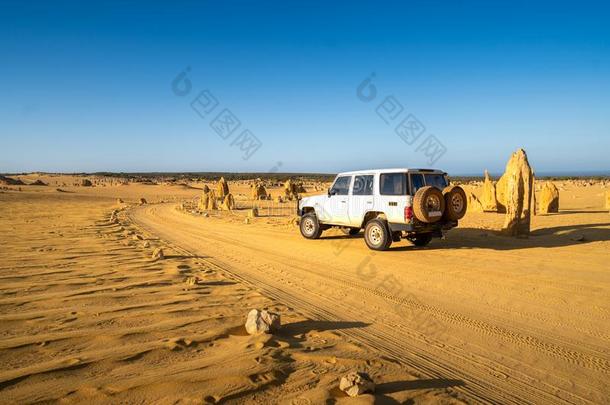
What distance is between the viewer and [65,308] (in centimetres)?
527

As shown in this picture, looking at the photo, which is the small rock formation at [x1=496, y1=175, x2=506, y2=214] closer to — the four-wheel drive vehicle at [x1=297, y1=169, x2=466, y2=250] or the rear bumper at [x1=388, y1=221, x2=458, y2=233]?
the four-wheel drive vehicle at [x1=297, y1=169, x2=466, y2=250]

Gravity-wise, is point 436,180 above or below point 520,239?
above

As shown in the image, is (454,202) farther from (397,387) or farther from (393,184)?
(397,387)

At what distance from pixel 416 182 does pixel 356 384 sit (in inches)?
313

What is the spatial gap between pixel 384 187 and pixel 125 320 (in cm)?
782

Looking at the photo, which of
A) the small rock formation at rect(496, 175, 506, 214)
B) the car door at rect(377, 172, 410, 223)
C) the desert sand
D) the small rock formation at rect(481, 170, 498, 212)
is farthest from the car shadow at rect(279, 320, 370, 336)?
the small rock formation at rect(481, 170, 498, 212)

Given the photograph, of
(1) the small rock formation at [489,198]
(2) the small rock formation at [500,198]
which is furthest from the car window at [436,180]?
(1) the small rock formation at [489,198]

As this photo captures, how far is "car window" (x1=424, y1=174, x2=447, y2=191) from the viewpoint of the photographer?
10.9 meters

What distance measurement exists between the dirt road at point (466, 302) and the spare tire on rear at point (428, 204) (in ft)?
3.44

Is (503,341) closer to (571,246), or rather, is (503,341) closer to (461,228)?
(571,246)

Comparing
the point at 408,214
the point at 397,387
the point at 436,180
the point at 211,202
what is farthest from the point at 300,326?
the point at 211,202

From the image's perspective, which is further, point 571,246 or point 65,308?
point 571,246

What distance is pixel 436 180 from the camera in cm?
1115

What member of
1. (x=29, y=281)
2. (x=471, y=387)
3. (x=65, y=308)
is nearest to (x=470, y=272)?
(x=471, y=387)
